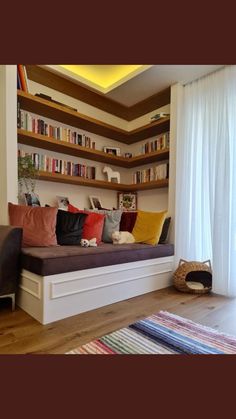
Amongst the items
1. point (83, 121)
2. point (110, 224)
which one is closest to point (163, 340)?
point (110, 224)

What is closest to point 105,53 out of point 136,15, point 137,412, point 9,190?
point 136,15

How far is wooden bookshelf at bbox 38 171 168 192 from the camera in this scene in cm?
268

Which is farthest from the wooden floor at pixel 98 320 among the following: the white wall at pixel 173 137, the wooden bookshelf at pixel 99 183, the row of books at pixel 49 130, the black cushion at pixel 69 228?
the row of books at pixel 49 130

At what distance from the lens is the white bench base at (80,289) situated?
5.41ft

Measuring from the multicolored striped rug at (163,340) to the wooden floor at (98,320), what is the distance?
9 centimetres

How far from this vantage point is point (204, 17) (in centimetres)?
109

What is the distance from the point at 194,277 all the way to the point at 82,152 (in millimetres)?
2056

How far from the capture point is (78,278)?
1.81m

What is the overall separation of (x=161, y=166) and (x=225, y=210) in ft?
3.55

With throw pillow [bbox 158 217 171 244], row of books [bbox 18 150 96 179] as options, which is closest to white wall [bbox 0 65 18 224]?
row of books [bbox 18 150 96 179]

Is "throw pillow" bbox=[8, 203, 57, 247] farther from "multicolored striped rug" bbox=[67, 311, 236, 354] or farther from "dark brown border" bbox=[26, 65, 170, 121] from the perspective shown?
"dark brown border" bbox=[26, 65, 170, 121]

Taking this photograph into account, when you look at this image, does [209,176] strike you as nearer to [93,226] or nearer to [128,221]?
[128,221]

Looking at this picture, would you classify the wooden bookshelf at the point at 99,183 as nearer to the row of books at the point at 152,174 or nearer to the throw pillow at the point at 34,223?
the row of books at the point at 152,174

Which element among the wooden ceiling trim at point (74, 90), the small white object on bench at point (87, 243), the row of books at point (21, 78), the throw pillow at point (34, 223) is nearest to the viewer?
the throw pillow at point (34, 223)
